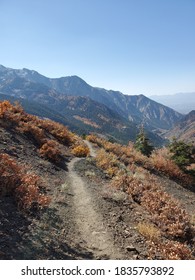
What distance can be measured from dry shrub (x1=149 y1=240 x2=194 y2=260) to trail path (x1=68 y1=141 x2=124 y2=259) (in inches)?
53.1

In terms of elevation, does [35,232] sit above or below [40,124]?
below

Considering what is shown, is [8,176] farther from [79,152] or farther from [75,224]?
[79,152]

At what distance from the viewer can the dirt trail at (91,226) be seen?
36.3 feet

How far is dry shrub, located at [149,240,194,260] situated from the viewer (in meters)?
11.0

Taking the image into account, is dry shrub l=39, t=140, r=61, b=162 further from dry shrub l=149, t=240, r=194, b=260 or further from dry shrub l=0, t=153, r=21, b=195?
dry shrub l=149, t=240, r=194, b=260

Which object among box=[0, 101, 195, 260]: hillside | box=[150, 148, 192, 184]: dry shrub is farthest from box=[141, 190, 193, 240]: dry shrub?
box=[150, 148, 192, 184]: dry shrub

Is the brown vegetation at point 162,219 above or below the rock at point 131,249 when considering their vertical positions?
above

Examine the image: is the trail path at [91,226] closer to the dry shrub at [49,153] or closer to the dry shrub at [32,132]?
the dry shrub at [49,153]

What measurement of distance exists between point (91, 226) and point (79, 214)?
1.37 meters

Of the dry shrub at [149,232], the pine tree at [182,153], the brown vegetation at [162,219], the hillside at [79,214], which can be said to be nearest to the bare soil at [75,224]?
the hillside at [79,214]
